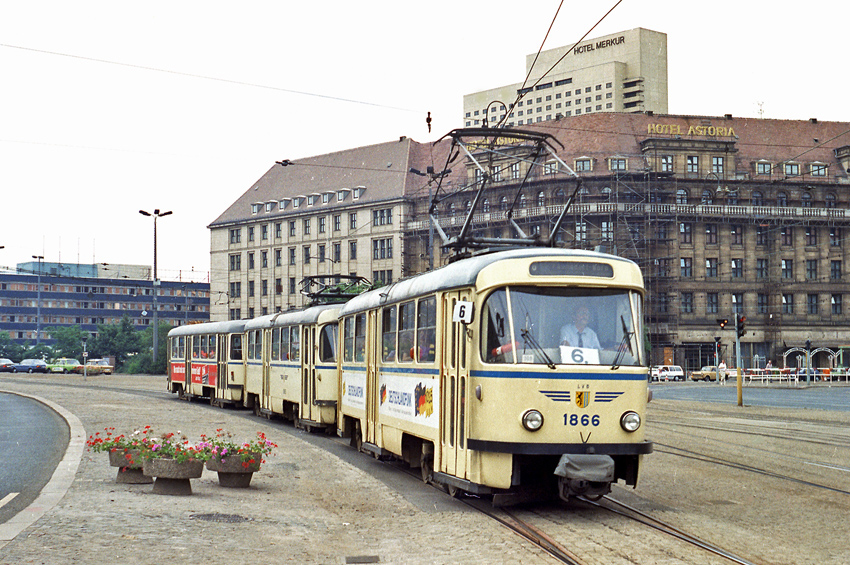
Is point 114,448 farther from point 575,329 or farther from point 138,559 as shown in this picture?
point 575,329

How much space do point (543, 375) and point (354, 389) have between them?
24.4 feet

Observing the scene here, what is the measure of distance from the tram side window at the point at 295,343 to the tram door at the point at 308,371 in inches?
19.5

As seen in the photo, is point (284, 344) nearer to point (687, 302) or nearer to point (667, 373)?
point (667, 373)

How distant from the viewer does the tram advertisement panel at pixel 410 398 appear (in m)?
12.4

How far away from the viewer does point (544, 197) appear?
78.6m

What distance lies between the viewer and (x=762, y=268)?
79625mm

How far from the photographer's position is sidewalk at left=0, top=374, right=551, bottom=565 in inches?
332

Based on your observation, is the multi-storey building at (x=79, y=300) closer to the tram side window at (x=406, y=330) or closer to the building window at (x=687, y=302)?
the building window at (x=687, y=302)

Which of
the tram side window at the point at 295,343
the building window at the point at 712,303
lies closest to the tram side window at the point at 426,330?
the tram side window at the point at 295,343

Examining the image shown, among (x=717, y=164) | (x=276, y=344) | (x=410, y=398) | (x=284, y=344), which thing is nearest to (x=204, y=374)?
(x=276, y=344)

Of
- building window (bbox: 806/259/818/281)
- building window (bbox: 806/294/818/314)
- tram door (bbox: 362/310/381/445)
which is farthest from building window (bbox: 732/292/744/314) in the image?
tram door (bbox: 362/310/381/445)

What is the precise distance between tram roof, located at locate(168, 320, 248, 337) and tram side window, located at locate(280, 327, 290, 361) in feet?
17.7

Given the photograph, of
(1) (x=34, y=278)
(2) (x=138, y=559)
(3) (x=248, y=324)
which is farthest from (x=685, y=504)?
(1) (x=34, y=278)

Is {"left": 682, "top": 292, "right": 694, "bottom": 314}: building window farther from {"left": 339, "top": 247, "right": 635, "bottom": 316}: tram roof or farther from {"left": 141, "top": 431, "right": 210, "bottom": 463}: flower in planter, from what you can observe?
{"left": 141, "top": 431, "right": 210, "bottom": 463}: flower in planter
